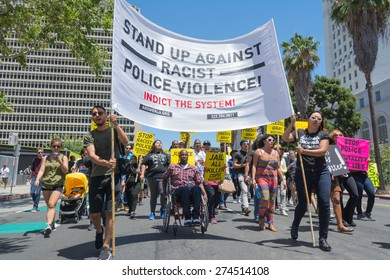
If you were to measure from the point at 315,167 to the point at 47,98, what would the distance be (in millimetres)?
112108

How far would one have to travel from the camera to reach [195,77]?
15.4 feet

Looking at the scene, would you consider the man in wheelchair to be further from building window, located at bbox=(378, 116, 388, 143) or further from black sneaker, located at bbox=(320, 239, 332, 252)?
building window, located at bbox=(378, 116, 388, 143)

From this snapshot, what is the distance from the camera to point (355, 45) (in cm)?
1706

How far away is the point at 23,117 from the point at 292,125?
11517 centimetres

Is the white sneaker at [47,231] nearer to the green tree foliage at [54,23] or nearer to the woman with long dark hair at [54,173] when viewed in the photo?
the woman with long dark hair at [54,173]

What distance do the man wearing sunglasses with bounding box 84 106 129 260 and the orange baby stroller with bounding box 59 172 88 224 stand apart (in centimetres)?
322

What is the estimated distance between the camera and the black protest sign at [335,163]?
5770 millimetres

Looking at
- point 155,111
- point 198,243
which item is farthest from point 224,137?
point 155,111

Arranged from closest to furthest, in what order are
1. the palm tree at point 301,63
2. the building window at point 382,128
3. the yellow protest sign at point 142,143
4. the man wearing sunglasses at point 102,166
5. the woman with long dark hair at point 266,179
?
the man wearing sunglasses at point 102,166 < the woman with long dark hair at point 266,179 < the yellow protest sign at point 142,143 < the palm tree at point 301,63 < the building window at point 382,128

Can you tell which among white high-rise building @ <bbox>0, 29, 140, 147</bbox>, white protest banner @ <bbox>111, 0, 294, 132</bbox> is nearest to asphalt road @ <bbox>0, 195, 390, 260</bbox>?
white protest banner @ <bbox>111, 0, 294, 132</bbox>

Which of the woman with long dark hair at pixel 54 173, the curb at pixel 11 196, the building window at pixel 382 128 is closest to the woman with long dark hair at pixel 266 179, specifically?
the woman with long dark hair at pixel 54 173

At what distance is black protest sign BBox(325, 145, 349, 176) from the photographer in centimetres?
577

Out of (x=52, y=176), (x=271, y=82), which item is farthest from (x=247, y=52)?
(x=52, y=176)

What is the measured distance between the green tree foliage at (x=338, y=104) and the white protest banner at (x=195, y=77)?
29.2 meters
